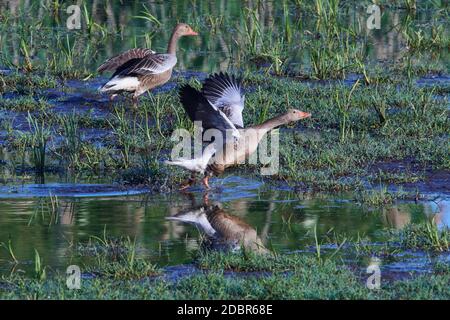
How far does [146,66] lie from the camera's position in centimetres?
1223

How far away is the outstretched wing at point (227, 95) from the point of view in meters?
9.86

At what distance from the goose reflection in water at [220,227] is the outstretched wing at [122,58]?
146 inches

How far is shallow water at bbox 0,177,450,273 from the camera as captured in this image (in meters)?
7.71

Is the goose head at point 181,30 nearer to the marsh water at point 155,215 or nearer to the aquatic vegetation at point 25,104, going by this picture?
the marsh water at point 155,215

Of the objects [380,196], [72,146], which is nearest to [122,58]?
[72,146]

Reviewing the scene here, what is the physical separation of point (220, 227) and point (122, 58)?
460 cm

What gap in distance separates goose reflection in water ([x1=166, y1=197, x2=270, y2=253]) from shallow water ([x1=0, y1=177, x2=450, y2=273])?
5 cm

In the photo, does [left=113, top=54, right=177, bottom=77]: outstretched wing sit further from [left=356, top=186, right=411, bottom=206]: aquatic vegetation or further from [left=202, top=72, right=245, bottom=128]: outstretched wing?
[left=356, top=186, right=411, bottom=206]: aquatic vegetation

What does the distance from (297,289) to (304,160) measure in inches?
133

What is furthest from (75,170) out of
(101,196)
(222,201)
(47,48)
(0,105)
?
(47,48)

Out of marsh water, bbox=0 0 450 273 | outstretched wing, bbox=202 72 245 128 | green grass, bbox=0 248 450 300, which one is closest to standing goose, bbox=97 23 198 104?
marsh water, bbox=0 0 450 273

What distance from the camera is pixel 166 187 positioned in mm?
9500

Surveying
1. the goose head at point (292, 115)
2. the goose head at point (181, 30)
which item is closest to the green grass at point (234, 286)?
the goose head at point (292, 115)

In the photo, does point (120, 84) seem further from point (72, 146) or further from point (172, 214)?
point (172, 214)
